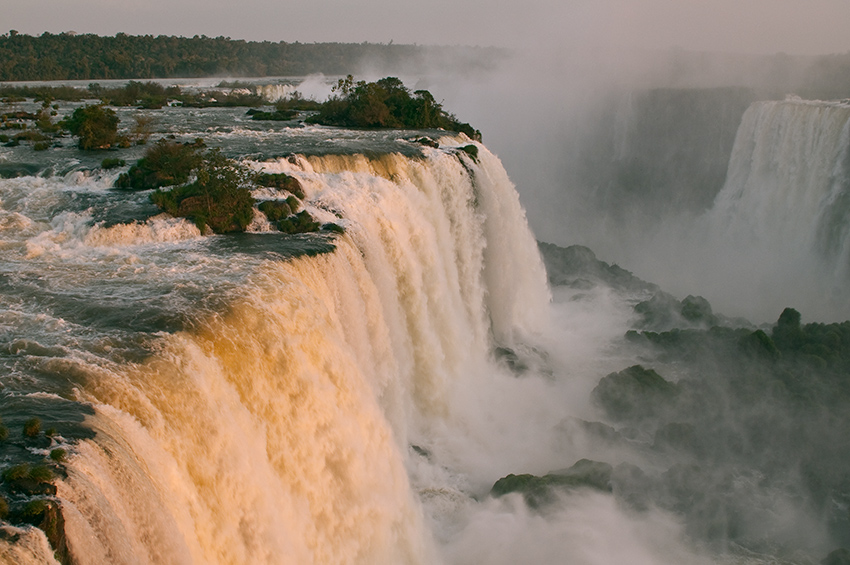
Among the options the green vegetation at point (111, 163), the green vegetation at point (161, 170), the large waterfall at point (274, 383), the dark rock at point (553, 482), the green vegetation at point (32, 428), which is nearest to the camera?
the green vegetation at point (32, 428)

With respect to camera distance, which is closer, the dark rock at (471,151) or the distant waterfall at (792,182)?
the dark rock at (471,151)

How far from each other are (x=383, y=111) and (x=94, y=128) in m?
10.9

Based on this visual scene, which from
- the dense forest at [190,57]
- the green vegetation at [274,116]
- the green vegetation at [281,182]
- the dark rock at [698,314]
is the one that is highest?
the dense forest at [190,57]

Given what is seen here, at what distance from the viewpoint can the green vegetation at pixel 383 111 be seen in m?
25.3

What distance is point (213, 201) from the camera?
1215cm

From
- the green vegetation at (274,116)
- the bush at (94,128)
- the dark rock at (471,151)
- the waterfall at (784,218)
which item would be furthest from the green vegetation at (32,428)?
the waterfall at (784,218)

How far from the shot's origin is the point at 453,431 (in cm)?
1378

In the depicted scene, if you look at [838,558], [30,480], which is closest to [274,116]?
[838,558]

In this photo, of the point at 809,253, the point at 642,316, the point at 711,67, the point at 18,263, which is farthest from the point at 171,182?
the point at 711,67

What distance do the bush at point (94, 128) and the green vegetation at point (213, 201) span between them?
6491 millimetres

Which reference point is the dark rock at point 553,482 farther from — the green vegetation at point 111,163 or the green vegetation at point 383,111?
the green vegetation at point 383,111

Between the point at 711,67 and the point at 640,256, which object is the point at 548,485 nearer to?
the point at 640,256

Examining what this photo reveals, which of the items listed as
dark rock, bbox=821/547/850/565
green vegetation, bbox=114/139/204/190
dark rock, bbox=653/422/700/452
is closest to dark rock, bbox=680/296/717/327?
dark rock, bbox=653/422/700/452

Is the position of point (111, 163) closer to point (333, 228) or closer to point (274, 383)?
point (333, 228)
